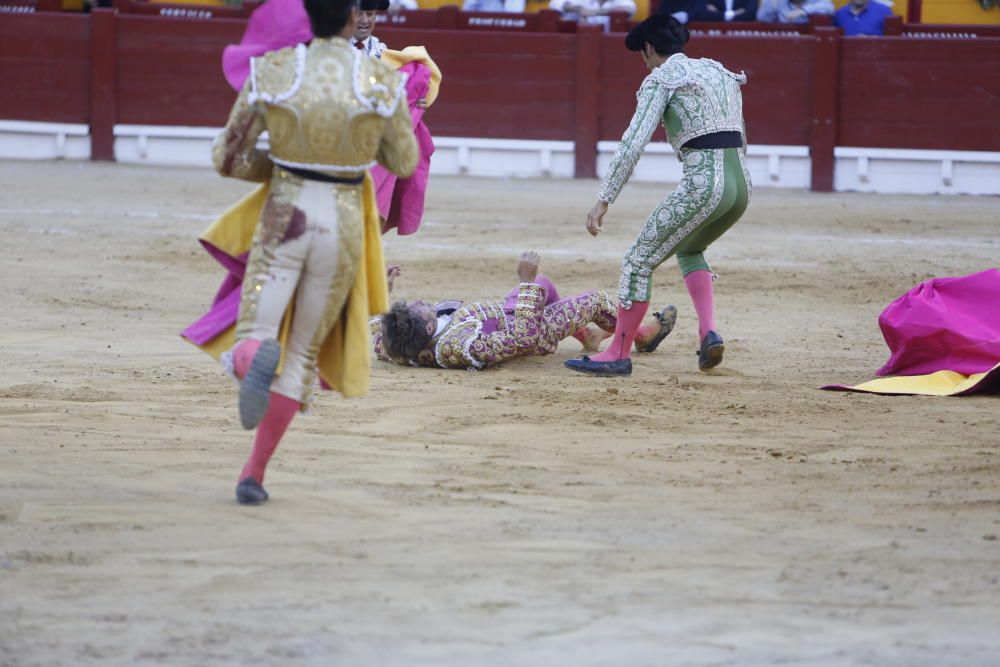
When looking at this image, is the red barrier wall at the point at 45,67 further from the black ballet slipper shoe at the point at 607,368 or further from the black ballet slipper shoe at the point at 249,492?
the black ballet slipper shoe at the point at 249,492

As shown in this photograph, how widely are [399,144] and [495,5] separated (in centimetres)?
1072

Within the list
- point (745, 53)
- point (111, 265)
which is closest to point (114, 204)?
point (111, 265)

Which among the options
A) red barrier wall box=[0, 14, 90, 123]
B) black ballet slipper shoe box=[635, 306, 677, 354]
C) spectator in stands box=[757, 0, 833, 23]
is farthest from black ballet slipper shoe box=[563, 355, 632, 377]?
red barrier wall box=[0, 14, 90, 123]

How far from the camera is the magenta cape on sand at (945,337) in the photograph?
5418 millimetres

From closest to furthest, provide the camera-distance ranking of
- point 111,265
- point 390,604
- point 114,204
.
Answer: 1. point 390,604
2. point 111,265
3. point 114,204

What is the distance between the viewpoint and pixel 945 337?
554 cm

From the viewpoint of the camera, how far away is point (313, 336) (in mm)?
3703

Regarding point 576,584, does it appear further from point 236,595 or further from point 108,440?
point 108,440

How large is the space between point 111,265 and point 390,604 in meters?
5.72

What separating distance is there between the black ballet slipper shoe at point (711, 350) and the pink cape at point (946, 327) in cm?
61

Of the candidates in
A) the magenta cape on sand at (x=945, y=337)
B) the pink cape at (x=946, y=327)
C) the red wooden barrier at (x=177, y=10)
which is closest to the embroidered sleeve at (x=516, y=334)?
the magenta cape on sand at (x=945, y=337)

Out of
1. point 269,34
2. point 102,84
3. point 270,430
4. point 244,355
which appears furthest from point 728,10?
point 244,355

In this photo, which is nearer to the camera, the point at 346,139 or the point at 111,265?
the point at 346,139

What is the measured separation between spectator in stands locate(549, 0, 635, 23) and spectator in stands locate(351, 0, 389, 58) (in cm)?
843
